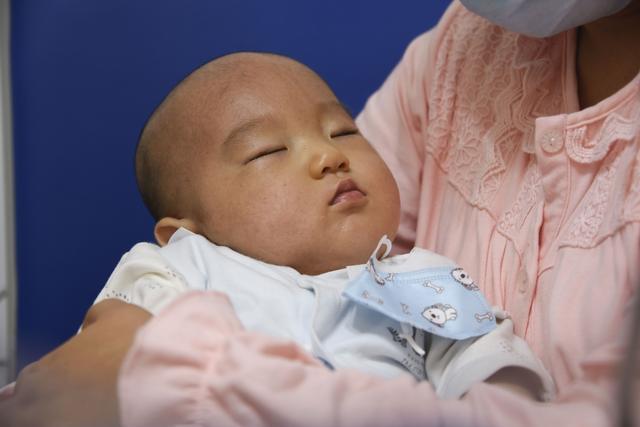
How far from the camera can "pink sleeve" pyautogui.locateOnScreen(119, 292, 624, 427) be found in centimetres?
58

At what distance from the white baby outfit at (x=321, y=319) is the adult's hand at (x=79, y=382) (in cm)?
10

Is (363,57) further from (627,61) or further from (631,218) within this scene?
(631,218)

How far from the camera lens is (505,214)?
0.98 m

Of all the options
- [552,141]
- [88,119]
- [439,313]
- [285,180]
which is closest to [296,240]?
[285,180]

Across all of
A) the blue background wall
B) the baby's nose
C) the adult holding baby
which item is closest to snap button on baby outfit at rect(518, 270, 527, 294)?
the adult holding baby

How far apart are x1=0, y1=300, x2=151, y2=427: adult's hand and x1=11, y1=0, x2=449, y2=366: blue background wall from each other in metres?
0.71

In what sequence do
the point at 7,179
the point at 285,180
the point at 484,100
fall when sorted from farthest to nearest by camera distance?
the point at 7,179 → the point at 484,100 → the point at 285,180

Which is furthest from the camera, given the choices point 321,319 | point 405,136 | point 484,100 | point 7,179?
point 7,179

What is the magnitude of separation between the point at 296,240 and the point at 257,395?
36 centimetres

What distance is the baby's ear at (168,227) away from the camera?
100 cm

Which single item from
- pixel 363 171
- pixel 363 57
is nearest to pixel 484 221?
pixel 363 171

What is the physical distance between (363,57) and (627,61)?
2.34ft

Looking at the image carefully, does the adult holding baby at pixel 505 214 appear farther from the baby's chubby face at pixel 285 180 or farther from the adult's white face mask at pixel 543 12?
the baby's chubby face at pixel 285 180

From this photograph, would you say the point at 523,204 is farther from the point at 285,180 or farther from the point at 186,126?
the point at 186,126
